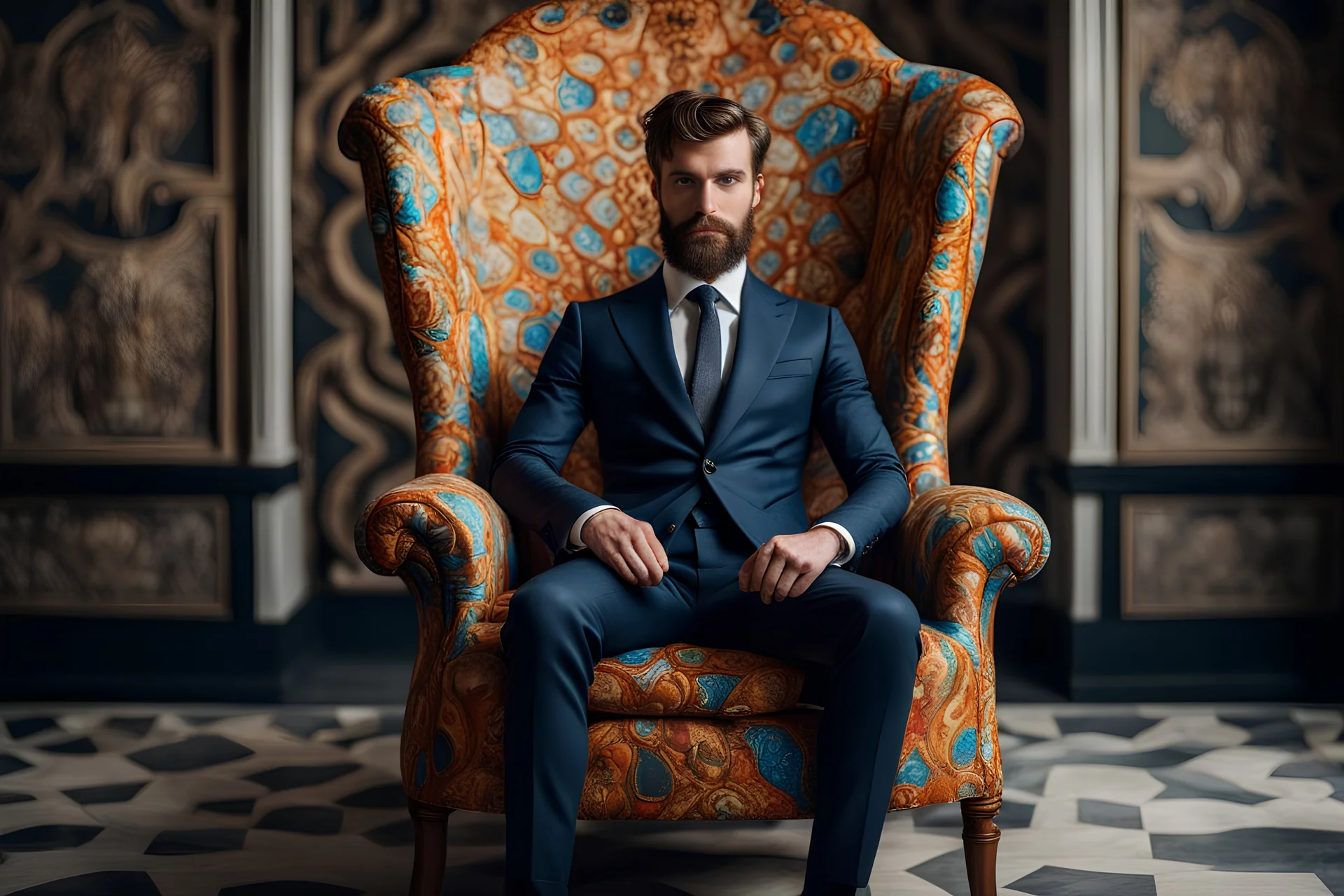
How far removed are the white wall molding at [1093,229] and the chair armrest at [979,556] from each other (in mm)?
1483

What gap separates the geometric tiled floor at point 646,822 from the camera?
2041 millimetres

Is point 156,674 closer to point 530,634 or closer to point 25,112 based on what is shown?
point 25,112

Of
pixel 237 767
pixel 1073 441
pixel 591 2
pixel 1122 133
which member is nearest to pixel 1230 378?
pixel 1073 441

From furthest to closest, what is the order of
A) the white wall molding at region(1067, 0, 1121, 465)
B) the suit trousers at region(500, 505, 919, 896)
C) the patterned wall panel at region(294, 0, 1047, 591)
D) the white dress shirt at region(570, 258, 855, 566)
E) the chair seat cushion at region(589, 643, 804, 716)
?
1. the patterned wall panel at region(294, 0, 1047, 591)
2. the white wall molding at region(1067, 0, 1121, 465)
3. the white dress shirt at region(570, 258, 855, 566)
4. the chair seat cushion at region(589, 643, 804, 716)
5. the suit trousers at region(500, 505, 919, 896)

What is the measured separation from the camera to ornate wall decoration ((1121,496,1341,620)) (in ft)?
10.5

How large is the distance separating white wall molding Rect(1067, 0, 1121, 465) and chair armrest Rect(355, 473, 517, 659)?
1.94m

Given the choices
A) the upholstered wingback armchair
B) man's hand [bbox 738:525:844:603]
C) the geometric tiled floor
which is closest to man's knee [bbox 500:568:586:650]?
the upholstered wingback armchair

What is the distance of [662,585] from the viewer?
1.84 meters

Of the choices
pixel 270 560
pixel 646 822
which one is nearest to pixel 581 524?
pixel 646 822

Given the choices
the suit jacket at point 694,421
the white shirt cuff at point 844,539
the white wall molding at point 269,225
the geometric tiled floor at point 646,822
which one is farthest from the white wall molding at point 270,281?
the white shirt cuff at point 844,539

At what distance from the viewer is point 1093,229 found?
316cm

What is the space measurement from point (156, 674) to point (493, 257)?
1.69 meters

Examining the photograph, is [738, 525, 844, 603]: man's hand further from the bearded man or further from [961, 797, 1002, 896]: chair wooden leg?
[961, 797, 1002, 896]: chair wooden leg

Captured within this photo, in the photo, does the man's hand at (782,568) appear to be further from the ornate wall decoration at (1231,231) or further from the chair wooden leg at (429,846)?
the ornate wall decoration at (1231,231)
